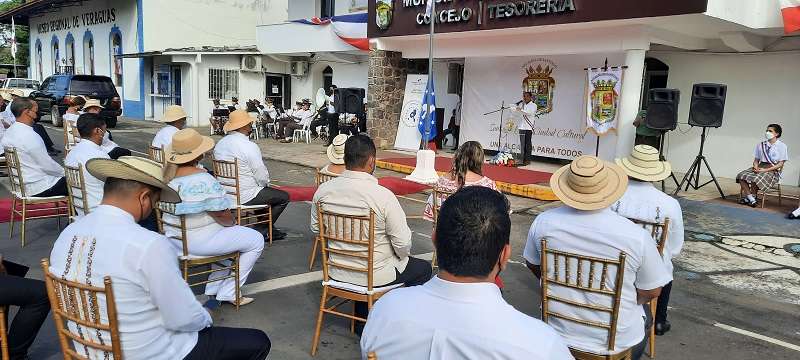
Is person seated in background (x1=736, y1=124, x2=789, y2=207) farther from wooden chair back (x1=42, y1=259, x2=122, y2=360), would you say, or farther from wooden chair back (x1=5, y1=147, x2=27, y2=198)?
wooden chair back (x1=5, y1=147, x2=27, y2=198)

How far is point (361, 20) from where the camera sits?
48.7 feet

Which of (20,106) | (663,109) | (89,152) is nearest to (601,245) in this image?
(89,152)

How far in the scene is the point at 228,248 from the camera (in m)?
3.85

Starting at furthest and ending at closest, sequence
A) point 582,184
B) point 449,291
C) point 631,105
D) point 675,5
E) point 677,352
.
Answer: point 631,105 → point 675,5 → point 677,352 → point 582,184 → point 449,291

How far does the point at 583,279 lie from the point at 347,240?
4.44ft

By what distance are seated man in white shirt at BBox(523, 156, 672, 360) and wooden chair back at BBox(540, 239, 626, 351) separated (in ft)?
0.09

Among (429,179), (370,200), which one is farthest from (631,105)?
(370,200)

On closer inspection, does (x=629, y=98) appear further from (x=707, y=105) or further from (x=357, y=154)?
(x=357, y=154)

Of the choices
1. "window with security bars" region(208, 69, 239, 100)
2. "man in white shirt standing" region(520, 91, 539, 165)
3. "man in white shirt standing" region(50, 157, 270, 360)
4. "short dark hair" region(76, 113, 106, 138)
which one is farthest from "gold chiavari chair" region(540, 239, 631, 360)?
"window with security bars" region(208, 69, 239, 100)

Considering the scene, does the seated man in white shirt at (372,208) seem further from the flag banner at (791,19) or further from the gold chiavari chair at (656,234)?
the flag banner at (791,19)

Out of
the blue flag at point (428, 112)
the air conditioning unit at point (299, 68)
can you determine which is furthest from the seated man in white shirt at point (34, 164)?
the air conditioning unit at point (299, 68)

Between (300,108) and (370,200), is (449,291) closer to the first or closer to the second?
(370,200)

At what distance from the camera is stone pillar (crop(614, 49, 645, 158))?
964 centimetres

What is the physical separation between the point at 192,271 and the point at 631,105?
318 inches
